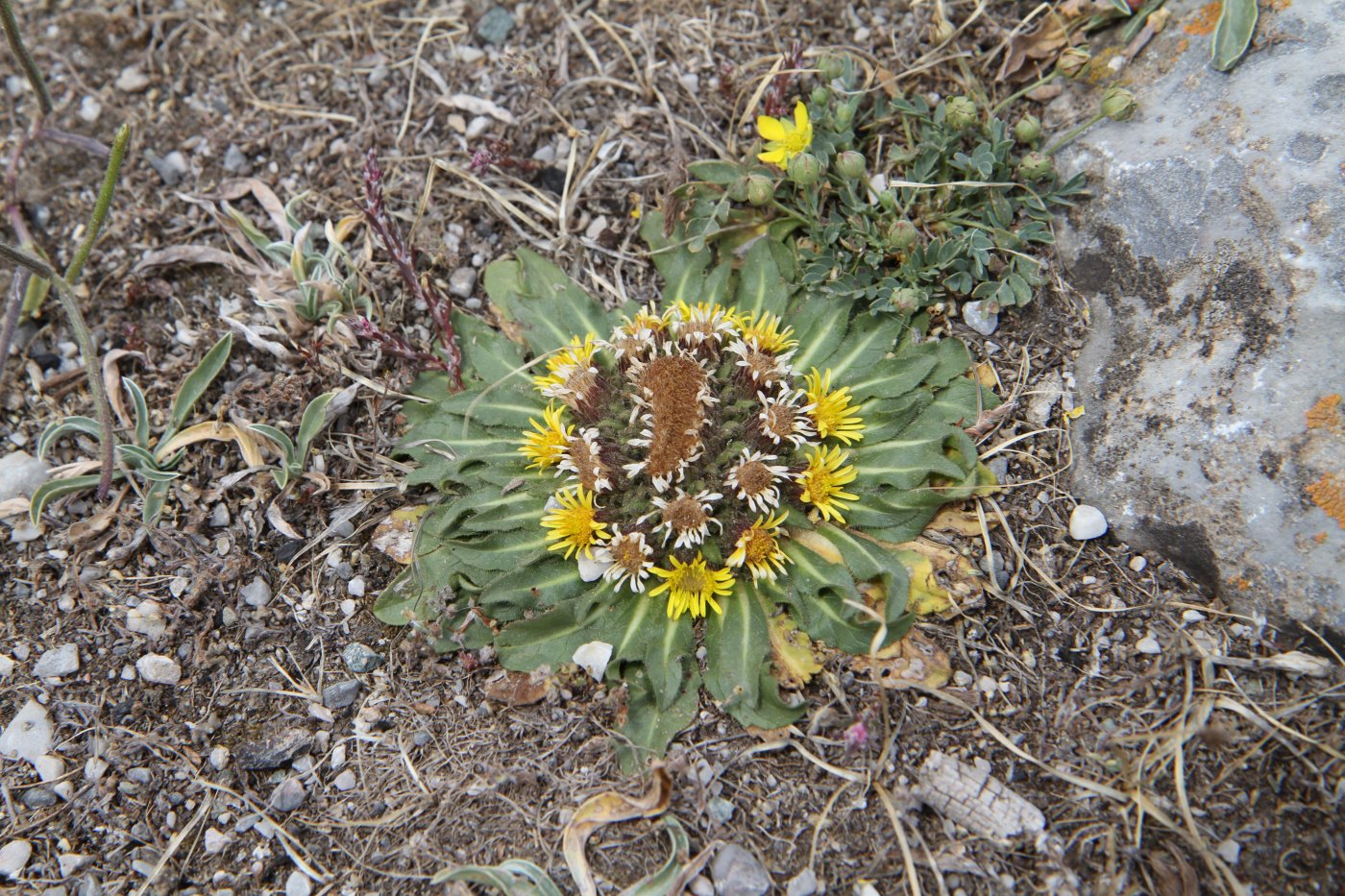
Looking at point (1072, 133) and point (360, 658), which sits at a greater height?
point (1072, 133)

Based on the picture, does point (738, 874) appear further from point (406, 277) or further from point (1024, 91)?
point (1024, 91)

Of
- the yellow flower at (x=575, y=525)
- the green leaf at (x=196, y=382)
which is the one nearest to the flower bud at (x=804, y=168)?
the yellow flower at (x=575, y=525)

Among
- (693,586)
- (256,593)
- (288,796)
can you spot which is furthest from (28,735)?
(693,586)

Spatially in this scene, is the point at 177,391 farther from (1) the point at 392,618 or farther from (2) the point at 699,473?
(2) the point at 699,473

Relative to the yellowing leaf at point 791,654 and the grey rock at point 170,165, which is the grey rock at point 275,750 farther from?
the grey rock at point 170,165

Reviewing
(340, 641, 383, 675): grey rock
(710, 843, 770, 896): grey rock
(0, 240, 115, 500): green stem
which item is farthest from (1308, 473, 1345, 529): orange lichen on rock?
(0, 240, 115, 500): green stem

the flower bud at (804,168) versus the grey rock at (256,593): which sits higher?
the flower bud at (804,168)
